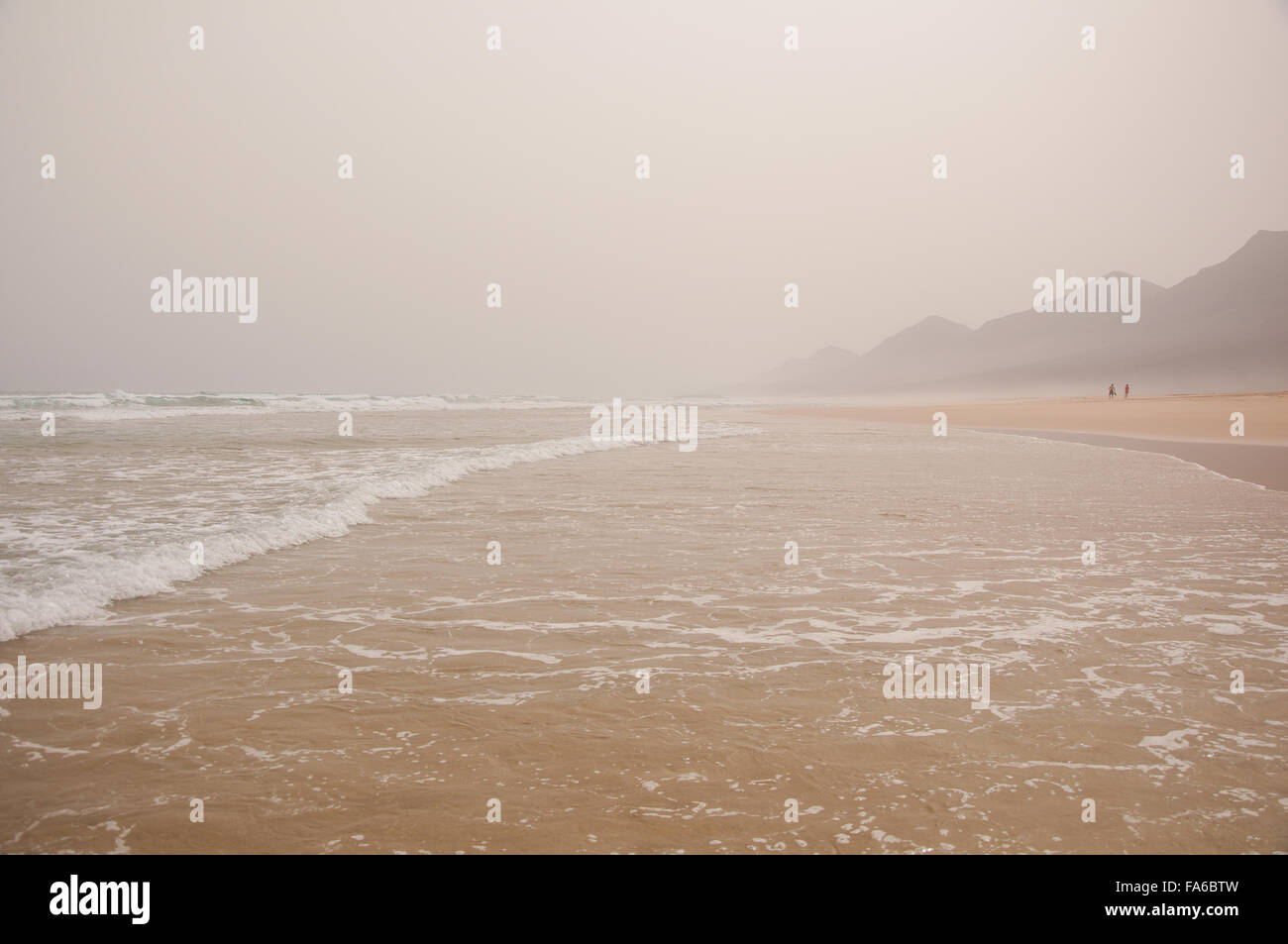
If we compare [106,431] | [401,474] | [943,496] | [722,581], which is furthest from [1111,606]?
[106,431]

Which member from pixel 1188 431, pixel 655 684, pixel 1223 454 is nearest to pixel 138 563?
pixel 655 684

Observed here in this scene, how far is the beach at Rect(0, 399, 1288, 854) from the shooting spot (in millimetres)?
3285

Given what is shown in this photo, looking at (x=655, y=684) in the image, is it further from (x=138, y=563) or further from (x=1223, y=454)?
(x=1223, y=454)

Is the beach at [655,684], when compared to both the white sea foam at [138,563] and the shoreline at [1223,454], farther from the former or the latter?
the shoreline at [1223,454]

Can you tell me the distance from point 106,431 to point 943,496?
31.5 metres

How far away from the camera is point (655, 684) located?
4.90 metres

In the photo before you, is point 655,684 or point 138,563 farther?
point 138,563

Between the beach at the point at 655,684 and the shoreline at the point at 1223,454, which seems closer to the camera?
the beach at the point at 655,684

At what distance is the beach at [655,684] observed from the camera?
329cm

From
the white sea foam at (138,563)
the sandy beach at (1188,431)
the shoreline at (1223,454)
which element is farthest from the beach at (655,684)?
the sandy beach at (1188,431)

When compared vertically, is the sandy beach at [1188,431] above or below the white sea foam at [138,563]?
above
